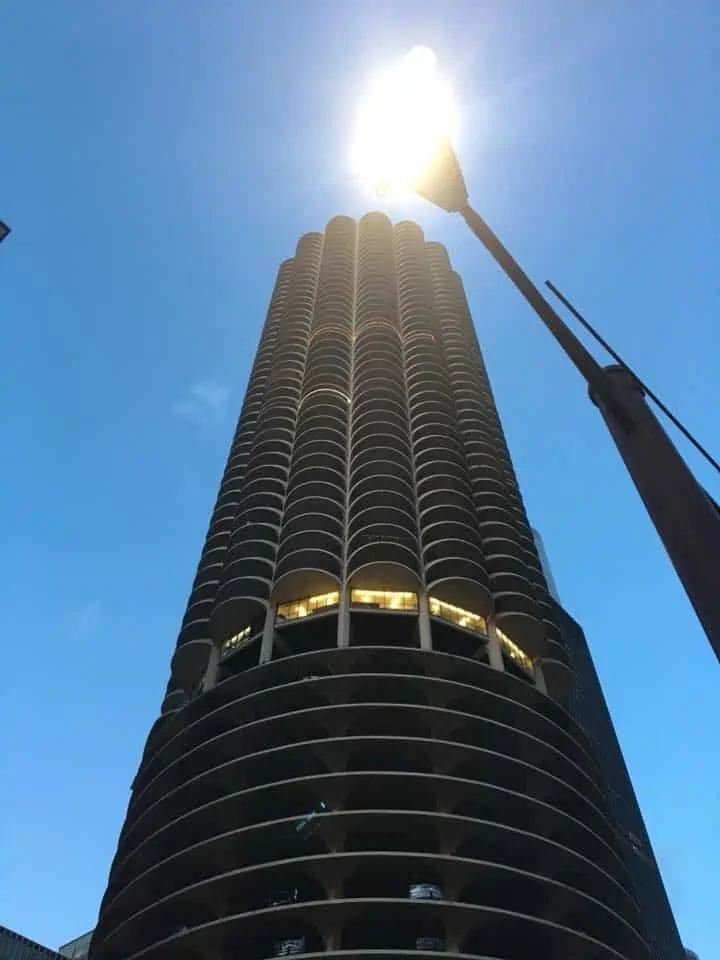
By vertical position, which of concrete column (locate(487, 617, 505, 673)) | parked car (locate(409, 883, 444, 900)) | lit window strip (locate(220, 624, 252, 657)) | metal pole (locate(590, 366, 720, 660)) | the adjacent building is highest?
the adjacent building

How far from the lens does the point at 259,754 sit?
165 feet

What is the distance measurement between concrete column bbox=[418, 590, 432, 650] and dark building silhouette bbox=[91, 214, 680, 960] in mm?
201

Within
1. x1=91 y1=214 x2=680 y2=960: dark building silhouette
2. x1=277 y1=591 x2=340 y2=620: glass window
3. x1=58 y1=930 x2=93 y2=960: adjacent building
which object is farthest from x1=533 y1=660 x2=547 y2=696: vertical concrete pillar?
x1=58 y1=930 x2=93 y2=960: adjacent building

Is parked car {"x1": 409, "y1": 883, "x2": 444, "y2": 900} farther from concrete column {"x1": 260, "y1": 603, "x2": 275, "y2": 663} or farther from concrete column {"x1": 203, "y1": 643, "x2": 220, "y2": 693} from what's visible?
concrete column {"x1": 203, "y1": 643, "x2": 220, "y2": 693}

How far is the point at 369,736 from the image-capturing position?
163 ft

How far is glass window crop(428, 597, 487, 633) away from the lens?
209 feet

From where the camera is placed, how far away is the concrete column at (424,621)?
194ft

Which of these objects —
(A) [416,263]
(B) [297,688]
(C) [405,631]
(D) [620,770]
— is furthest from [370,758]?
(A) [416,263]

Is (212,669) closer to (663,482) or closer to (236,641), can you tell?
(236,641)

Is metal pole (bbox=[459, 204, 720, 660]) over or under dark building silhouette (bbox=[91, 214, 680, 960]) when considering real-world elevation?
under

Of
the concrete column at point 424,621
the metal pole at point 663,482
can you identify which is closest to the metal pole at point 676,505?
the metal pole at point 663,482

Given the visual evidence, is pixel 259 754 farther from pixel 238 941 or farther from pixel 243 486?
pixel 243 486

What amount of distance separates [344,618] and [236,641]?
31.7 feet

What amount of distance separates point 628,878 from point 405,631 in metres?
21.2
